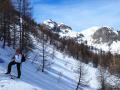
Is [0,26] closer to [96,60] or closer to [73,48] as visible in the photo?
[73,48]

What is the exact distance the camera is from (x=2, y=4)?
208ft

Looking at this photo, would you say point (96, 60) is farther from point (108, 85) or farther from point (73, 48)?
point (108, 85)

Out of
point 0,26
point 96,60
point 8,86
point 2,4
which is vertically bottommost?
point 96,60

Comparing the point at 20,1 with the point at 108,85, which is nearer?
the point at 20,1

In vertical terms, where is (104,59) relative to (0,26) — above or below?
below

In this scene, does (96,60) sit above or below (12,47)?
below

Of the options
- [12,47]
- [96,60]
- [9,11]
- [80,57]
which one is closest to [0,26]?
[9,11]

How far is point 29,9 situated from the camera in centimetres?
6331

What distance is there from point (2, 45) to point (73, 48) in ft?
339

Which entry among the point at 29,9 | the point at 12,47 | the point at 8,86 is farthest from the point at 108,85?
the point at 8,86

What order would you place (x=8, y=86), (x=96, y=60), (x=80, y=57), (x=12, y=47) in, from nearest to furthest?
(x=8, y=86), (x=12, y=47), (x=80, y=57), (x=96, y=60)

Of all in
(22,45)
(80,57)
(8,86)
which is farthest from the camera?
(80,57)

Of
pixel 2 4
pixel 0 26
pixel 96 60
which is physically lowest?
pixel 96 60

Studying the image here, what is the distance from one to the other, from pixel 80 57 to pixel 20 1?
103 m
